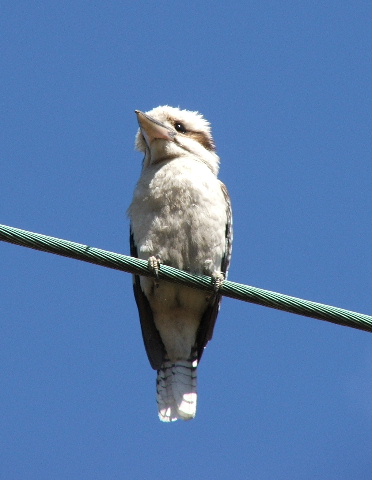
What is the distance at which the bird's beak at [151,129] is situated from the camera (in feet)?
24.2

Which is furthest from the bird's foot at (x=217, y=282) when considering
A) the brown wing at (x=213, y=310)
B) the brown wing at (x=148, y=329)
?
the brown wing at (x=148, y=329)

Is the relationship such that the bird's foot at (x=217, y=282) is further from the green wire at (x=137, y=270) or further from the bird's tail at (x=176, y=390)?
the bird's tail at (x=176, y=390)

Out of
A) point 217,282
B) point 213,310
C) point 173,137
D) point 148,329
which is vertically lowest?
point 217,282

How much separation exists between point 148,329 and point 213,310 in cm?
54

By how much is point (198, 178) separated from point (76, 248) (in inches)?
94.7

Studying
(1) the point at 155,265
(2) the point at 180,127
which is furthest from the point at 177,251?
(2) the point at 180,127

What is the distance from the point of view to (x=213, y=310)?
6.86 m

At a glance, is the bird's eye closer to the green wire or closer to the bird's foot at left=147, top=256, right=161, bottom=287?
the bird's foot at left=147, top=256, right=161, bottom=287

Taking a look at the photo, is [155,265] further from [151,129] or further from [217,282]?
[151,129]

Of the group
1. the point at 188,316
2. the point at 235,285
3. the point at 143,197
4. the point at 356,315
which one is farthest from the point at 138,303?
the point at 356,315

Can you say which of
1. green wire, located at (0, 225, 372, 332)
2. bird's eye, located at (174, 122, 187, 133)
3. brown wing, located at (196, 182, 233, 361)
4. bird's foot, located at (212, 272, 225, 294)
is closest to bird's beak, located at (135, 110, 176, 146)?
bird's eye, located at (174, 122, 187, 133)

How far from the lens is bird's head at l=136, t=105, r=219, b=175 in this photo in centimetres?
730

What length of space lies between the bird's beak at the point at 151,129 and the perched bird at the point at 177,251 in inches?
0.7

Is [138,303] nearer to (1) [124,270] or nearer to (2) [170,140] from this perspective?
(2) [170,140]
